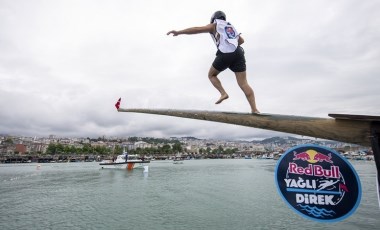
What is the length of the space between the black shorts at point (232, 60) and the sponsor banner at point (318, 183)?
1.64 meters

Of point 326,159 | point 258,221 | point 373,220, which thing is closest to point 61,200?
point 258,221

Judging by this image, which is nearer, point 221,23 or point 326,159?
point 326,159

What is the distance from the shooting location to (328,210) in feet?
8.05

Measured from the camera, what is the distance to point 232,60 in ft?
12.0

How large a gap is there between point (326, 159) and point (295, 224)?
16.7 m

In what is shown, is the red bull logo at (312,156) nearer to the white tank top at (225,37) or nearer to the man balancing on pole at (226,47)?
the man balancing on pole at (226,47)

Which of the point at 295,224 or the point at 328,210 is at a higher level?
the point at 328,210

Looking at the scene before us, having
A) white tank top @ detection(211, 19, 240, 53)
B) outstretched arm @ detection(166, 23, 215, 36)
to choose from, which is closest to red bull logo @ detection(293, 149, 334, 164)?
white tank top @ detection(211, 19, 240, 53)

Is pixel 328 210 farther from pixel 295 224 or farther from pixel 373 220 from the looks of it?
pixel 373 220

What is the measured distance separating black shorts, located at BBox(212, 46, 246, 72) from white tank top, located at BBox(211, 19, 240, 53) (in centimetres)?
7

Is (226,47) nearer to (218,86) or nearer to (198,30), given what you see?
(198,30)

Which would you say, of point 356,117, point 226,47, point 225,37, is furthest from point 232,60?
point 356,117

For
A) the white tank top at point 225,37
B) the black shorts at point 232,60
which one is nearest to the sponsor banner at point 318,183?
the black shorts at point 232,60

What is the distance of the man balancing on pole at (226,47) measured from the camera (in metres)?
3.61
